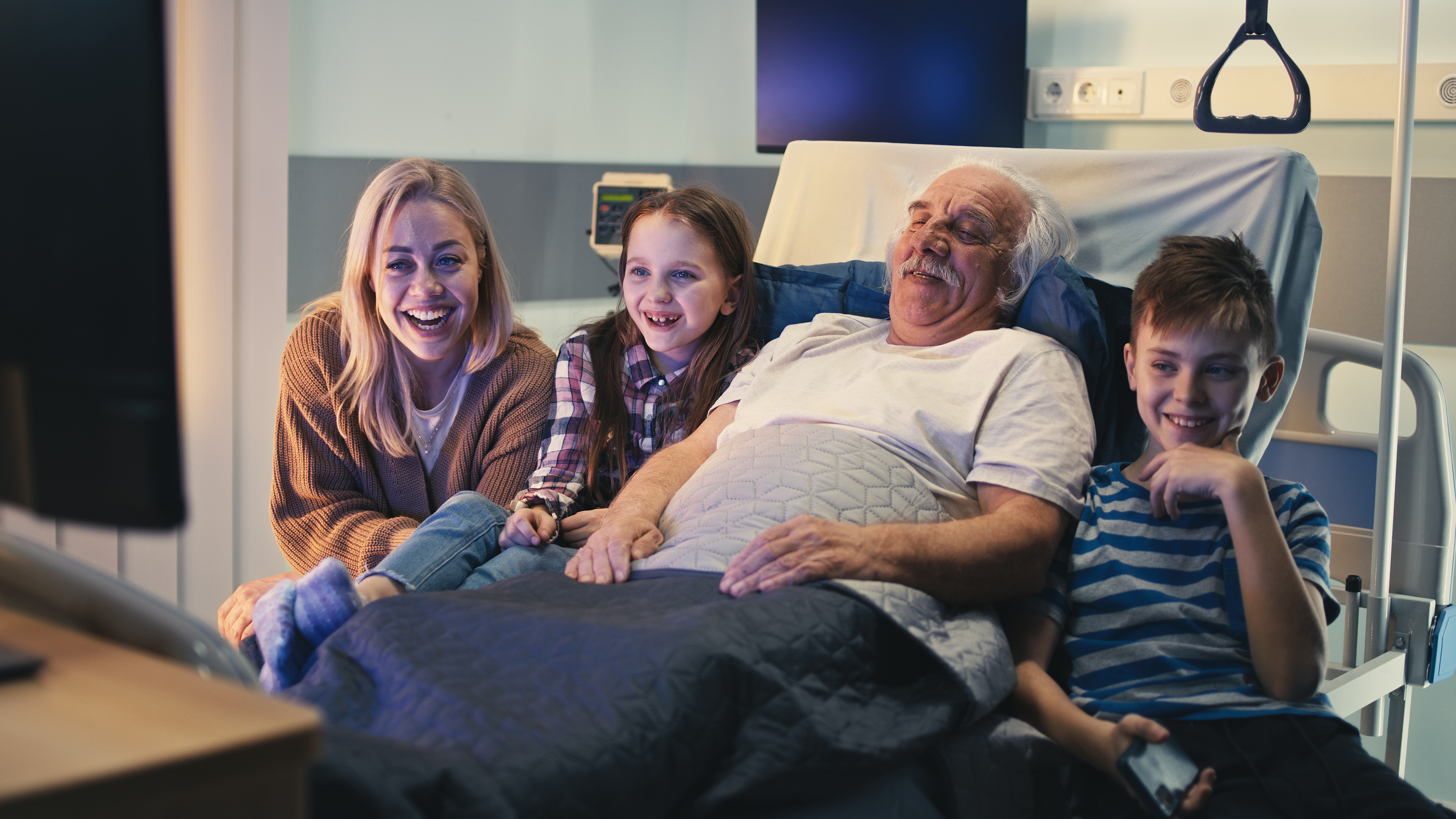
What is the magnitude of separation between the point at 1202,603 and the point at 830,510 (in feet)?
1.51

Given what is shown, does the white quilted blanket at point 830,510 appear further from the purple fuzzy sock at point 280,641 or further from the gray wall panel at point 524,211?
the gray wall panel at point 524,211

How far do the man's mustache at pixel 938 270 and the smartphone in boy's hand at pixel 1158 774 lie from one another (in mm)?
803

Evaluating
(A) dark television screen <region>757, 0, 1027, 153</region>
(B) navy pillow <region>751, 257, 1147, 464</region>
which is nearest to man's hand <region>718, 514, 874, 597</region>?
(B) navy pillow <region>751, 257, 1147, 464</region>

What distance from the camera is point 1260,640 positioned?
120 cm

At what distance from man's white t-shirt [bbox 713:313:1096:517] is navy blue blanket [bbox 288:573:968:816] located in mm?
339

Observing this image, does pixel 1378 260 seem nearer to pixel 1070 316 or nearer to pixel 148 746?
pixel 1070 316

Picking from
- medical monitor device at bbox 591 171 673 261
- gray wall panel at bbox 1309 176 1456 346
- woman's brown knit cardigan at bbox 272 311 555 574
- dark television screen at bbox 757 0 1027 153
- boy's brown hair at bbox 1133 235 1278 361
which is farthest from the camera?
medical monitor device at bbox 591 171 673 261

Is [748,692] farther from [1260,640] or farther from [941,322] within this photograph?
[941,322]

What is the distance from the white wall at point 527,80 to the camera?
289 centimetres

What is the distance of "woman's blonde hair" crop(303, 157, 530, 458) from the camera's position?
1805 millimetres

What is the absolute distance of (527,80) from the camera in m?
3.50

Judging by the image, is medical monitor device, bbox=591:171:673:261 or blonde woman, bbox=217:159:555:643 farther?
medical monitor device, bbox=591:171:673:261

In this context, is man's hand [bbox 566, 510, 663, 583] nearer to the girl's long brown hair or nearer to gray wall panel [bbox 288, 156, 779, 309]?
the girl's long brown hair

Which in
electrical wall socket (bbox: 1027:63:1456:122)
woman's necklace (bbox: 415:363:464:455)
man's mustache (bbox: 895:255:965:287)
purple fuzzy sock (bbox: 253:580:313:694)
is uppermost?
electrical wall socket (bbox: 1027:63:1456:122)
